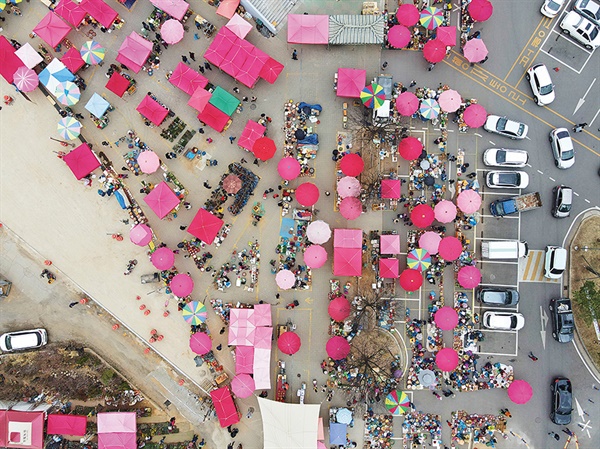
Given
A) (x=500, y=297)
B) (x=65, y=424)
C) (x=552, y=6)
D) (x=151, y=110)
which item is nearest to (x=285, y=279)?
(x=151, y=110)

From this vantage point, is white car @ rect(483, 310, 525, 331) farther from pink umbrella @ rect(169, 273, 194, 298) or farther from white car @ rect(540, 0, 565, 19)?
white car @ rect(540, 0, 565, 19)

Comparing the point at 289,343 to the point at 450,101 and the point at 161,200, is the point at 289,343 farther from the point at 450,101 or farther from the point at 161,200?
the point at 450,101

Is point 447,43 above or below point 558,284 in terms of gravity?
above

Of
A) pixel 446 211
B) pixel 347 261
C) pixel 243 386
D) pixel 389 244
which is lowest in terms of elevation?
pixel 243 386

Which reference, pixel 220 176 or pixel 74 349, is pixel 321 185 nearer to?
pixel 220 176

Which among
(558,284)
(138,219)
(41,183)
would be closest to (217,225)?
(138,219)

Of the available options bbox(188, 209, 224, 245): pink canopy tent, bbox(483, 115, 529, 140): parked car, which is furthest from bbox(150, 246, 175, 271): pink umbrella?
bbox(483, 115, 529, 140): parked car
